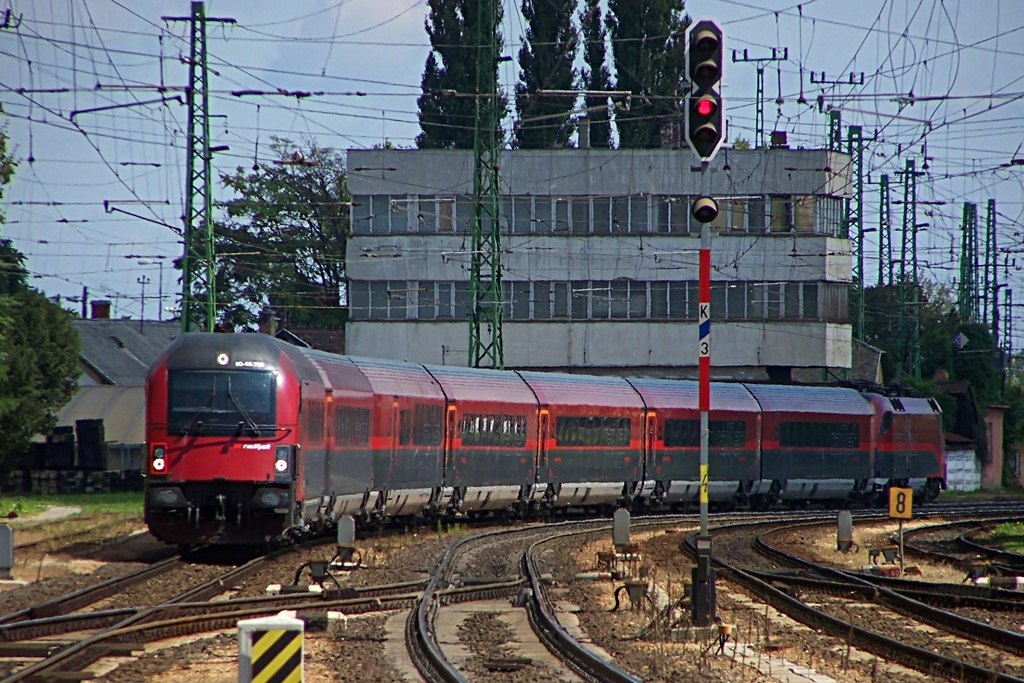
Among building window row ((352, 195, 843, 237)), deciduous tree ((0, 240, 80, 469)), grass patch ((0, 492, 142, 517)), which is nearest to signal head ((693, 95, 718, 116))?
grass patch ((0, 492, 142, 517))

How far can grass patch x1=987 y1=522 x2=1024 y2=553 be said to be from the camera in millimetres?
28625

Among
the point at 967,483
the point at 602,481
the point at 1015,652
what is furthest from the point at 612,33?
the point at 1015,652

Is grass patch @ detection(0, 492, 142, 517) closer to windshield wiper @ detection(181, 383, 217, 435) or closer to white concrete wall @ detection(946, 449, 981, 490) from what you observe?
windshield wiper @ detection(181, 383, 217, 435)

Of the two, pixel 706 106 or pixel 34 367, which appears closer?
pixel 706 106

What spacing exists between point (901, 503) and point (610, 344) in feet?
114

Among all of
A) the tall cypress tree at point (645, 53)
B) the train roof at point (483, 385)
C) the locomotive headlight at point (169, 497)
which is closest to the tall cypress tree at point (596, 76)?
the tall cypress tree at point (645, 53)

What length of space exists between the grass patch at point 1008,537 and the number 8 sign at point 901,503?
508cm

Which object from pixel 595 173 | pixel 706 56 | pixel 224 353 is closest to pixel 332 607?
pixel 224 353

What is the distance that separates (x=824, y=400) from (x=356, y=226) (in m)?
23.5

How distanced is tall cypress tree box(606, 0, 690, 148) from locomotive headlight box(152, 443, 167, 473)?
4501cm

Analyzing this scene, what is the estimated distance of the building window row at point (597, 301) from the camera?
5784cm

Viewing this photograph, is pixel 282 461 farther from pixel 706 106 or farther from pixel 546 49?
pixel 546 49

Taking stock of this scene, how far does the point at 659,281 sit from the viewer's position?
58406 millimetres

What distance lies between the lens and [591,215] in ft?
192
